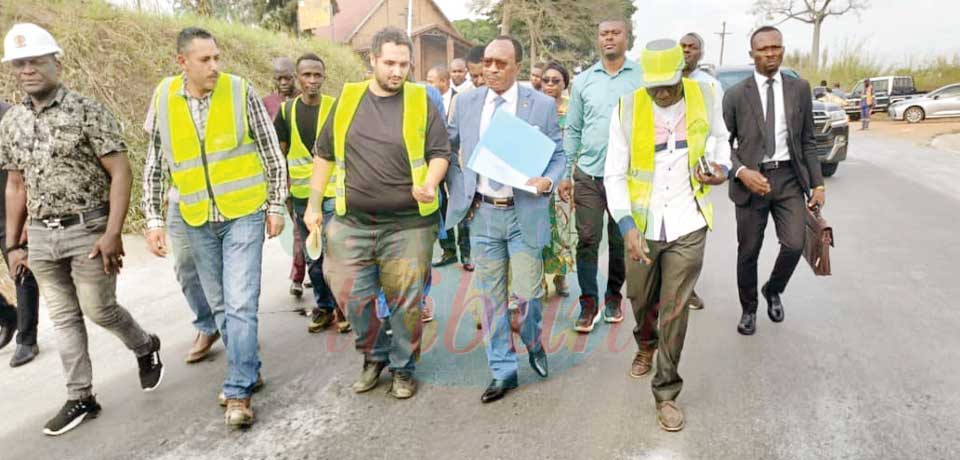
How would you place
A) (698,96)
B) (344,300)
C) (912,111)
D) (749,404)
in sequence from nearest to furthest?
(698,96)
(749,404)
(344,300)
(912,111)

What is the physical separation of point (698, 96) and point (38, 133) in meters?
3.23

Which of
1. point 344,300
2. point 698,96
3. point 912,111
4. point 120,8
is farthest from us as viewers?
point 912,111

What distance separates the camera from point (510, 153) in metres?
3.44

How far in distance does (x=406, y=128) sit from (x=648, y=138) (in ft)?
4.04

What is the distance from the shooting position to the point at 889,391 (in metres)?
3.54

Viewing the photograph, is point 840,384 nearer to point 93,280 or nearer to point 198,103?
point 198,103

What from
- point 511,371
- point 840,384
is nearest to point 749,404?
A: point 840,384

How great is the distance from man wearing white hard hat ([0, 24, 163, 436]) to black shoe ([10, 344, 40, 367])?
1.14 m

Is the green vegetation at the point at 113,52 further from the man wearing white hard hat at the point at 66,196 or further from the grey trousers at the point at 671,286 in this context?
the grey trousers at the point at 671,286

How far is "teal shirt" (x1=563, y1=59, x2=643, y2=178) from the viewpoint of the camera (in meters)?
4.48

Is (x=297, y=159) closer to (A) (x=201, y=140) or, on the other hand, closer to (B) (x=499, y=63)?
(A) (x=201, y=140)

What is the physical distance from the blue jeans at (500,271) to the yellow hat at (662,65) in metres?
1.00

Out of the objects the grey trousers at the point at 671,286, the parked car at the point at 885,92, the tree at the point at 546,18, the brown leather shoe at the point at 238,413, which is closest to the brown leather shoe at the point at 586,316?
the grey trousers at the point at 671,286

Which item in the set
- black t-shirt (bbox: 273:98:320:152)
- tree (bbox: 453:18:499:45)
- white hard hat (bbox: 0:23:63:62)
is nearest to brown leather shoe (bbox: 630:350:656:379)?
black t-shirt (bbox: 273:98:320:152)
